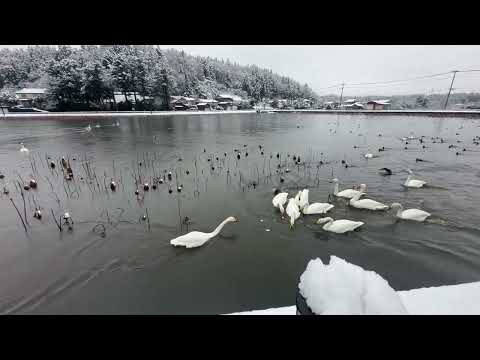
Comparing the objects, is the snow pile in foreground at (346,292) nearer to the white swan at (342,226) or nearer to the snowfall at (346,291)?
the snowfall at (346,291)

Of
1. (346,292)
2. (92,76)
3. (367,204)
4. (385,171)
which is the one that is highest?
(92,76)

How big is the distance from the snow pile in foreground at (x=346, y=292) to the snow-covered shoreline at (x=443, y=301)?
182cm

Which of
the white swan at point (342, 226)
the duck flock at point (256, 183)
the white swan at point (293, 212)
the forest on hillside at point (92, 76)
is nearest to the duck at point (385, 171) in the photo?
the duck flock at point (256, 183)

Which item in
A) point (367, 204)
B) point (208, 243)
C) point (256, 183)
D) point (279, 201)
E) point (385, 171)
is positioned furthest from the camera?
point (385, 171)

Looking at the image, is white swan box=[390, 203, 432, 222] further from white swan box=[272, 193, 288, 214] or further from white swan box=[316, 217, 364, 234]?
white swan box=[272, 193, 288, 214]

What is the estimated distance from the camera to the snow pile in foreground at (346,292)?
4.32ft

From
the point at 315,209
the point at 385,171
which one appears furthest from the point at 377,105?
the point at 315,209

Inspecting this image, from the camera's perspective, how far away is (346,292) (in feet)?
4.85

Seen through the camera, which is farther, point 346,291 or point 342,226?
point 342,226

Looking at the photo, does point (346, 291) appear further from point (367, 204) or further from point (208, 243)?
point (367, 204)

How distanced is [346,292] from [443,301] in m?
2.97

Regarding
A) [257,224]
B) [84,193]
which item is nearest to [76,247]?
[84,193]

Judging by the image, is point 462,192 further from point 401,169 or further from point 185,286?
point 185,286
